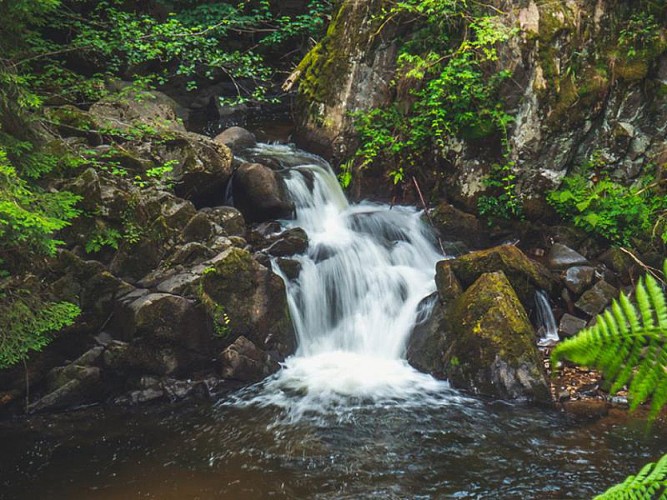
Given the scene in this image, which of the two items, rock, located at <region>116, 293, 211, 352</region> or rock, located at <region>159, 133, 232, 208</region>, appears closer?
rock, located at <region>116, 293, 211, 352</region>

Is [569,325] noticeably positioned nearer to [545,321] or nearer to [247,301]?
[545,321]

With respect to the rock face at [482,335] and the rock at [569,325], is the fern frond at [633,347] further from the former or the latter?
the rock at [569,325]

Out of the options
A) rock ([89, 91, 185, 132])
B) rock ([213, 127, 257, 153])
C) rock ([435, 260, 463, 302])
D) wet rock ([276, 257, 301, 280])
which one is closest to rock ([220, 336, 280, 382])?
wet rock ([276, 257, 301, 280])

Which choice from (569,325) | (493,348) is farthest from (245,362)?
(569,325)

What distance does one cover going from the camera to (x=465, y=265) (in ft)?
25.2

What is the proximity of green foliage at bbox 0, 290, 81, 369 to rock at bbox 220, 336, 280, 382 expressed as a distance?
2.07 meters

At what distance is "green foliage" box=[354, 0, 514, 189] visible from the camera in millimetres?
9273

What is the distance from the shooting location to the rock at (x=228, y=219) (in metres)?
8.34

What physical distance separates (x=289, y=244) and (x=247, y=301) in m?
1.70

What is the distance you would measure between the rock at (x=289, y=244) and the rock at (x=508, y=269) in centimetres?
253

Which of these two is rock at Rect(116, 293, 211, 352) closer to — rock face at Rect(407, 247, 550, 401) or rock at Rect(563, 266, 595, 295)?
rock face at Rect(407, 247, 550, 401)

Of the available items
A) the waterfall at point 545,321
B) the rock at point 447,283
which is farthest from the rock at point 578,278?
the rock at point 447,283

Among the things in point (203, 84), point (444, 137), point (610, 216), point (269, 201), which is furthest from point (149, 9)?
point (610, 216)

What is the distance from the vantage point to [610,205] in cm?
868
